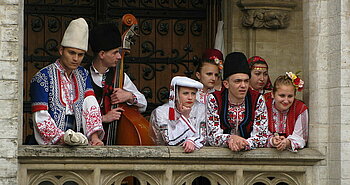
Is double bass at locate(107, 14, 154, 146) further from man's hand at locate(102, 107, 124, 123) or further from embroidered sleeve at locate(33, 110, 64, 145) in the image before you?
embroidered sleeve at locate(33, 110, 64, 145)

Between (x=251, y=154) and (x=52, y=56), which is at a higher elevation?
(x=52, y=56)

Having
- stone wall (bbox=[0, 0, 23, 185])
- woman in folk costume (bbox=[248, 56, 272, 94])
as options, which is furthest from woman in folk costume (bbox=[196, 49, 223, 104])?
stone wall (bbox=[0, 0, 23, 185])

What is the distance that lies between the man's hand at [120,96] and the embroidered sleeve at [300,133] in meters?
1.31

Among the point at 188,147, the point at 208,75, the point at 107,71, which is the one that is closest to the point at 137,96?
the point at 107,71

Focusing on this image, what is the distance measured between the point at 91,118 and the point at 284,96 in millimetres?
1534

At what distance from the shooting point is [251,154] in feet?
32.6

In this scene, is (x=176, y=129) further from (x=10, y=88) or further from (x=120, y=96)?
(x=10, y=88)

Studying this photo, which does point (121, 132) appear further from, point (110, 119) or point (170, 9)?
point (170, 9)

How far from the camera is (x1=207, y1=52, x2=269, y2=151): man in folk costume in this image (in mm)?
9961

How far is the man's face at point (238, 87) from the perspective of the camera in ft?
32.8

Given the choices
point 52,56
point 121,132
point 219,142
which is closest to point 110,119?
point 121,132

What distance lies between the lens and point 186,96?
32.7ft

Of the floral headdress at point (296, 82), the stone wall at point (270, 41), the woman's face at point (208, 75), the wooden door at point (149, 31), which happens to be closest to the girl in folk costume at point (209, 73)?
the woman's face at point (208, 75)

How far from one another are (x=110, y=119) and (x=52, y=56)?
106 inches
